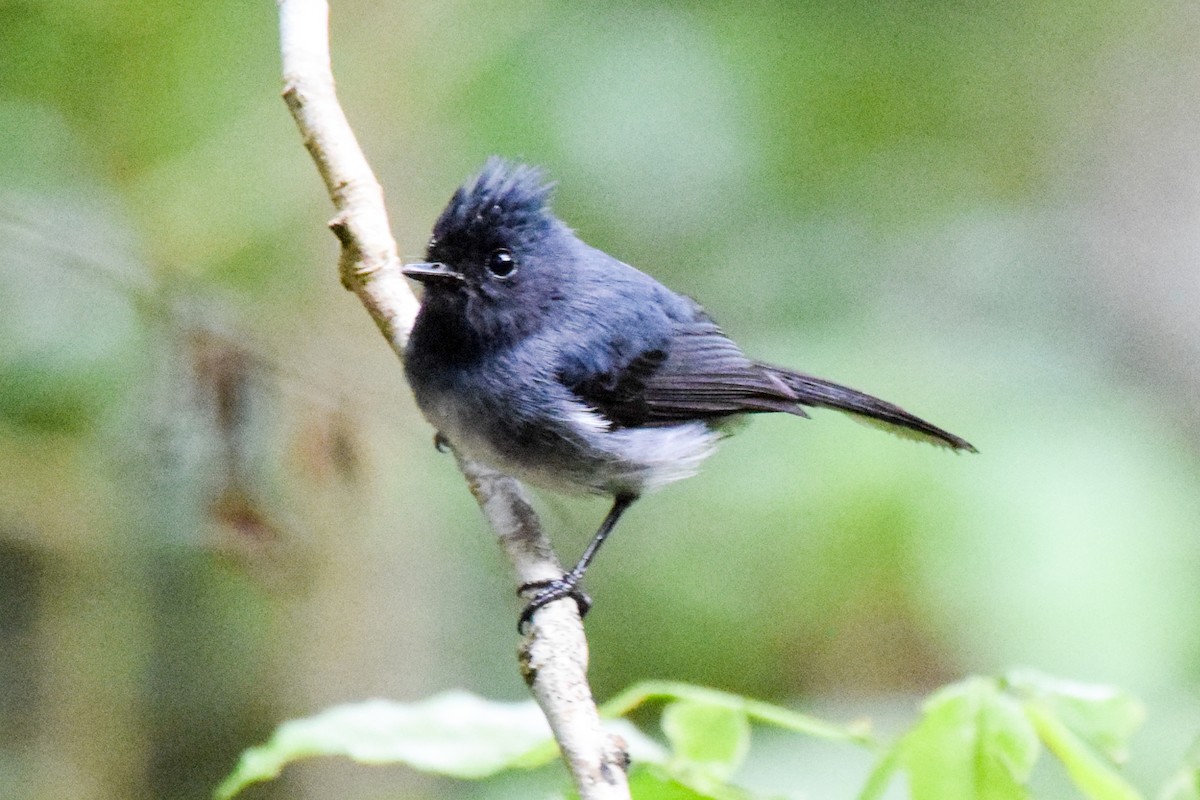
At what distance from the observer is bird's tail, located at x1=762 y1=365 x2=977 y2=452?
318 cm

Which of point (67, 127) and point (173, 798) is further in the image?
point (173, 798)

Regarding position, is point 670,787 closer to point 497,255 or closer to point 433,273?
point 433,273

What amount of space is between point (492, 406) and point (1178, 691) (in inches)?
81.0

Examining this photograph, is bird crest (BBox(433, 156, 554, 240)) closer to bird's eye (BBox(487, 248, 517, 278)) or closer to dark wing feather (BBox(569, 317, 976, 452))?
bird's eye (BBox(487, 248, 517, 278))

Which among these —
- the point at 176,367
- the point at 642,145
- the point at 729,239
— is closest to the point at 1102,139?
the point at 729,239

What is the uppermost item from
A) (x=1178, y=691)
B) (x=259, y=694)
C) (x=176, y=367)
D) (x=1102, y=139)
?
(x=1102, y=139)

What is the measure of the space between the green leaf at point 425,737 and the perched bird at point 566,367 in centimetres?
62

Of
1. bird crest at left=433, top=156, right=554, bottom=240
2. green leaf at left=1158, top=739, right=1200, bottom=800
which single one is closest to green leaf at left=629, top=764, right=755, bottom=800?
green leaf at left=1158, top=739, right=1200, bottom=800

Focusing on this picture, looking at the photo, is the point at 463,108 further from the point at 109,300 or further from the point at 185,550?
the point at 185,550

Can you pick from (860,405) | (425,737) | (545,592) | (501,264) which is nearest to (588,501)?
(860,405)

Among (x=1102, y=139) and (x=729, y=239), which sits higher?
(x=1102, y=139)

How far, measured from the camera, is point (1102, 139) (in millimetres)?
6449

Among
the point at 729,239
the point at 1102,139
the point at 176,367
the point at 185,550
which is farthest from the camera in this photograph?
the point at 1102,139

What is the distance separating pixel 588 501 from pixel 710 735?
301cm
